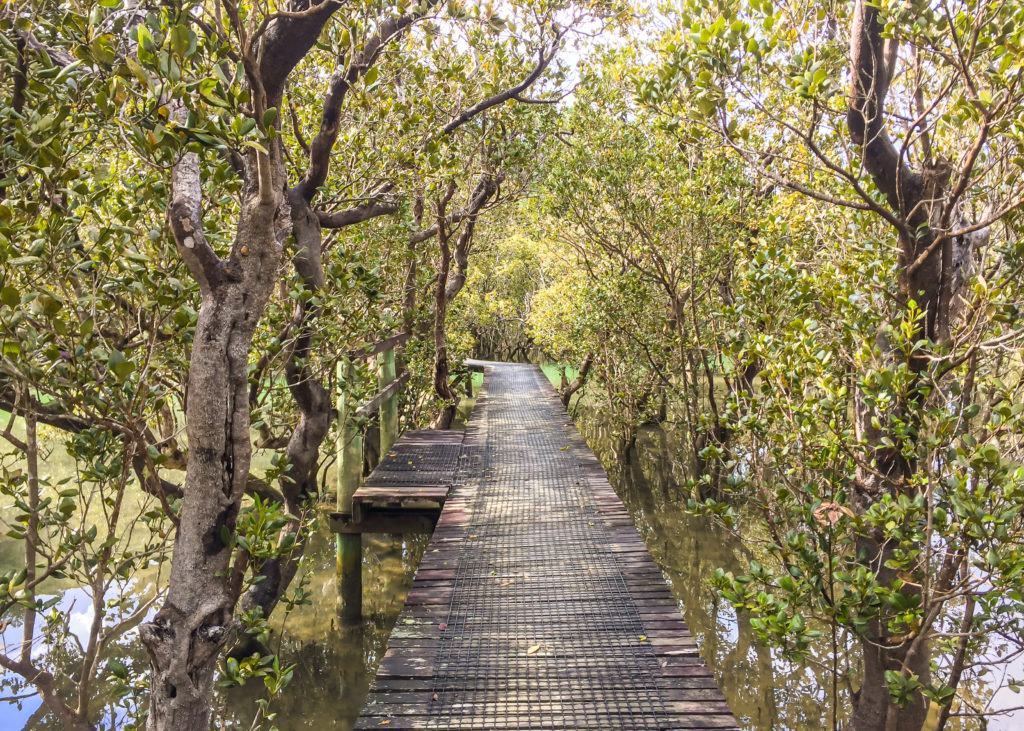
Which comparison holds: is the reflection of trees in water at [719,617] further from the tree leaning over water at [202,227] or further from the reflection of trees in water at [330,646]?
the reflection of trees in water at [330,646]

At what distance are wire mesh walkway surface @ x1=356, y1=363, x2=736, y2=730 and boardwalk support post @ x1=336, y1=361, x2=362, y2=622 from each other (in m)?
1.30

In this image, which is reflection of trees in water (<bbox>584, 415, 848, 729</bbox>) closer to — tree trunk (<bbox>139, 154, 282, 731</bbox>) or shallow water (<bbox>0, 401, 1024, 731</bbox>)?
shallow water (<bbox>0, 401, 1024, 731</bbox>)

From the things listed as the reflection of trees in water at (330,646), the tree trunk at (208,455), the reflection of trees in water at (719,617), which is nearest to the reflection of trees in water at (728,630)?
→ the reflection of trees in water at (719,617)

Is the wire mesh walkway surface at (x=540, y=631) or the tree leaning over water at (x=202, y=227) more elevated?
the tree leaning over water at (x=202, y=227)

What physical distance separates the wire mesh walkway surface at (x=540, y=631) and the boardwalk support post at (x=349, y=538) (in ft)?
4.25

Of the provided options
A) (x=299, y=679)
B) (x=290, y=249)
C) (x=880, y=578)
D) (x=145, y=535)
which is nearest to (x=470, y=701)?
(x=880, y=578)

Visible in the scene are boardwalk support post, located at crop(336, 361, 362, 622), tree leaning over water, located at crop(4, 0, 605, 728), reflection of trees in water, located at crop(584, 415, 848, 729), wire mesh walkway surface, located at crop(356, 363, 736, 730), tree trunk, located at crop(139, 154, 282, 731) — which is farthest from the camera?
boardwalk support post, located at crop(336, 361, 362, 622)

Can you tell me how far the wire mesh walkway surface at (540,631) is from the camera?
10.0 ft

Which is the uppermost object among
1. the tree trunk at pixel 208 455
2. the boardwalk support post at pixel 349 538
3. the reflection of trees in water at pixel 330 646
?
the tree trunk at pixel 208 455

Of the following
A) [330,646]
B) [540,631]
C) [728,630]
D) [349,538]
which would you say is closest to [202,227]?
[540,631]

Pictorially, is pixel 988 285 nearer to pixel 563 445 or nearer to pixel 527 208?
pixel 563 445

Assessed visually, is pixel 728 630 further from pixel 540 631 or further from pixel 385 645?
pixel 540 631

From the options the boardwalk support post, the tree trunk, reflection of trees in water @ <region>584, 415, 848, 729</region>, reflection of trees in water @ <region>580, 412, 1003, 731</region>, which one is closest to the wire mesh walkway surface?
reflection of trees in water @ <region>580, 412, 1003, 731</region>

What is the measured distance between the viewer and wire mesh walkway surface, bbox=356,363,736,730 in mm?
3051
